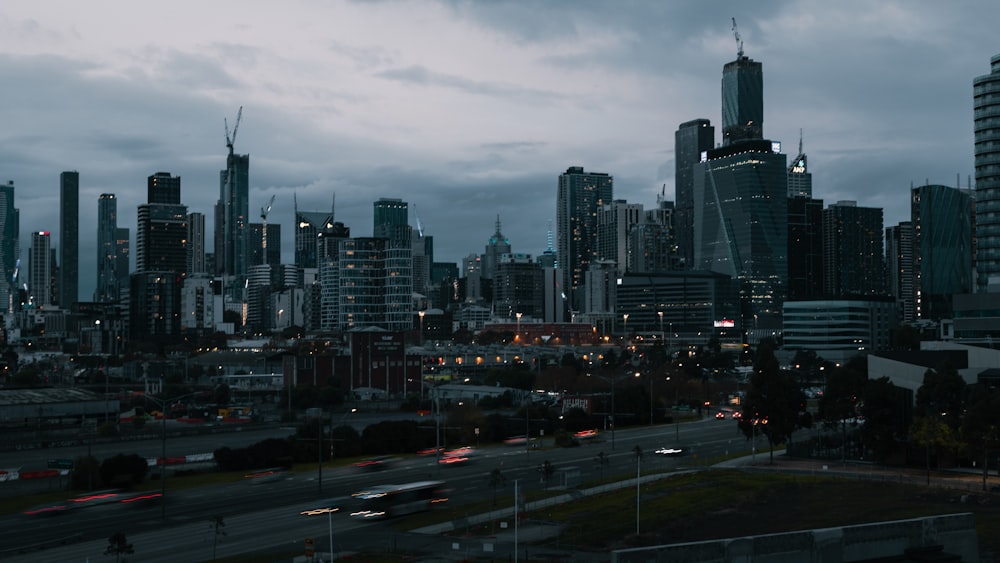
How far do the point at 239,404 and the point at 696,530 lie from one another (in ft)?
465

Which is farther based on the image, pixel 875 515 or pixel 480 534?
pixel 875 515

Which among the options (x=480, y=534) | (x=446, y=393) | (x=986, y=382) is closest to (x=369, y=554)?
(x=480, y=534)

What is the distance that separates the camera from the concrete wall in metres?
41.1

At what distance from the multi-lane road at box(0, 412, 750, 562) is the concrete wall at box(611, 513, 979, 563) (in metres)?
21.6

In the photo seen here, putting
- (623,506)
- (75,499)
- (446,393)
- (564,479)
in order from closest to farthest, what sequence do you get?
(623,506) < (75,499) < (564,479) < (446,393)

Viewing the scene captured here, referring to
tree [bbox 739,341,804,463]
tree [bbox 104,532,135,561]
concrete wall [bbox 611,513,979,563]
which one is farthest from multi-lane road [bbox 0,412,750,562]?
concrete wall [bbox 611,513,979,563]

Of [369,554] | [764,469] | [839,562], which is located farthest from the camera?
[764,469]

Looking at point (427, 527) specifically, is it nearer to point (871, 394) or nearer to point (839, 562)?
point (839, 562)

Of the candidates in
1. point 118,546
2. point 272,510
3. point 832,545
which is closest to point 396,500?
point 272,510

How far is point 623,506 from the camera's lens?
73.1m

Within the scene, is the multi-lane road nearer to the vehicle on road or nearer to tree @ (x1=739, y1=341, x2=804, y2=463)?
the vehicle on road

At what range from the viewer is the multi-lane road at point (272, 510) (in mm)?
62062

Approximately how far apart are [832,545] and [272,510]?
44.1m

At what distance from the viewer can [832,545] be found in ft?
143
